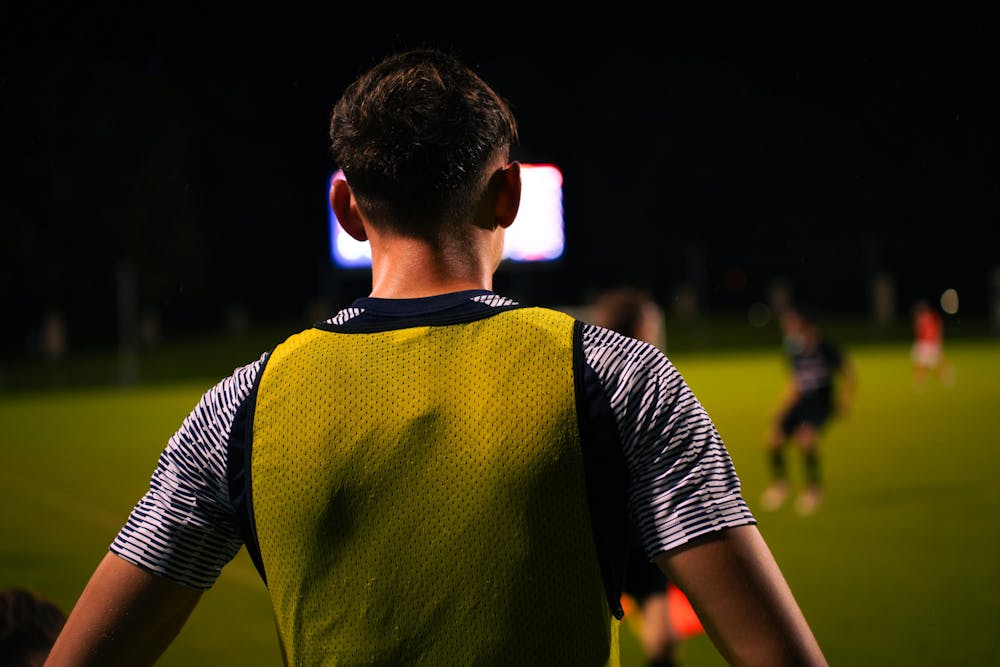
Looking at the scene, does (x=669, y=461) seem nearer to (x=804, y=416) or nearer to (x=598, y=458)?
(x=598, y=458)

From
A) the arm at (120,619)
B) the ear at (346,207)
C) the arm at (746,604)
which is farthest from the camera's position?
the ear at (346,207)

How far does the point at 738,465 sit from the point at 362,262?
2235 cm

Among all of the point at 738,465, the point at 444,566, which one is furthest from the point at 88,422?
the point at 444,566

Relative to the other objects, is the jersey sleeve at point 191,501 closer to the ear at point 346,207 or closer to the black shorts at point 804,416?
the ear at point 346,207

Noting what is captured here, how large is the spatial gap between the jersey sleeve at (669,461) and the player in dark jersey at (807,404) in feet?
34.4

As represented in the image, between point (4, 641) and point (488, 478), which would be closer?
point (488, 478)

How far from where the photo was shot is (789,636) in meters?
1.20

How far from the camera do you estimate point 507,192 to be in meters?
1.42

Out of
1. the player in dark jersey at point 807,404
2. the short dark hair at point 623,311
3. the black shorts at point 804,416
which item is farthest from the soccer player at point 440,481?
the black shorts at point 804,416

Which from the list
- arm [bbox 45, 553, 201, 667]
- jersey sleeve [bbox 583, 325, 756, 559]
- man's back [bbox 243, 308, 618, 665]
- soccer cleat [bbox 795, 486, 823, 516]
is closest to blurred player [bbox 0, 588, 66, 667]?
arm [bbox 45, 553, 201, 667]

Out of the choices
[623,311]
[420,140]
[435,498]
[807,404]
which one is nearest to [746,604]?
[435,498]

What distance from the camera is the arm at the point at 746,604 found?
46.8 inches

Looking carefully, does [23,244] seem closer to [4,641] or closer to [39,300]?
[39,300]

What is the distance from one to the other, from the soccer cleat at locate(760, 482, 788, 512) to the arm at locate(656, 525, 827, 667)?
10.5 metres
